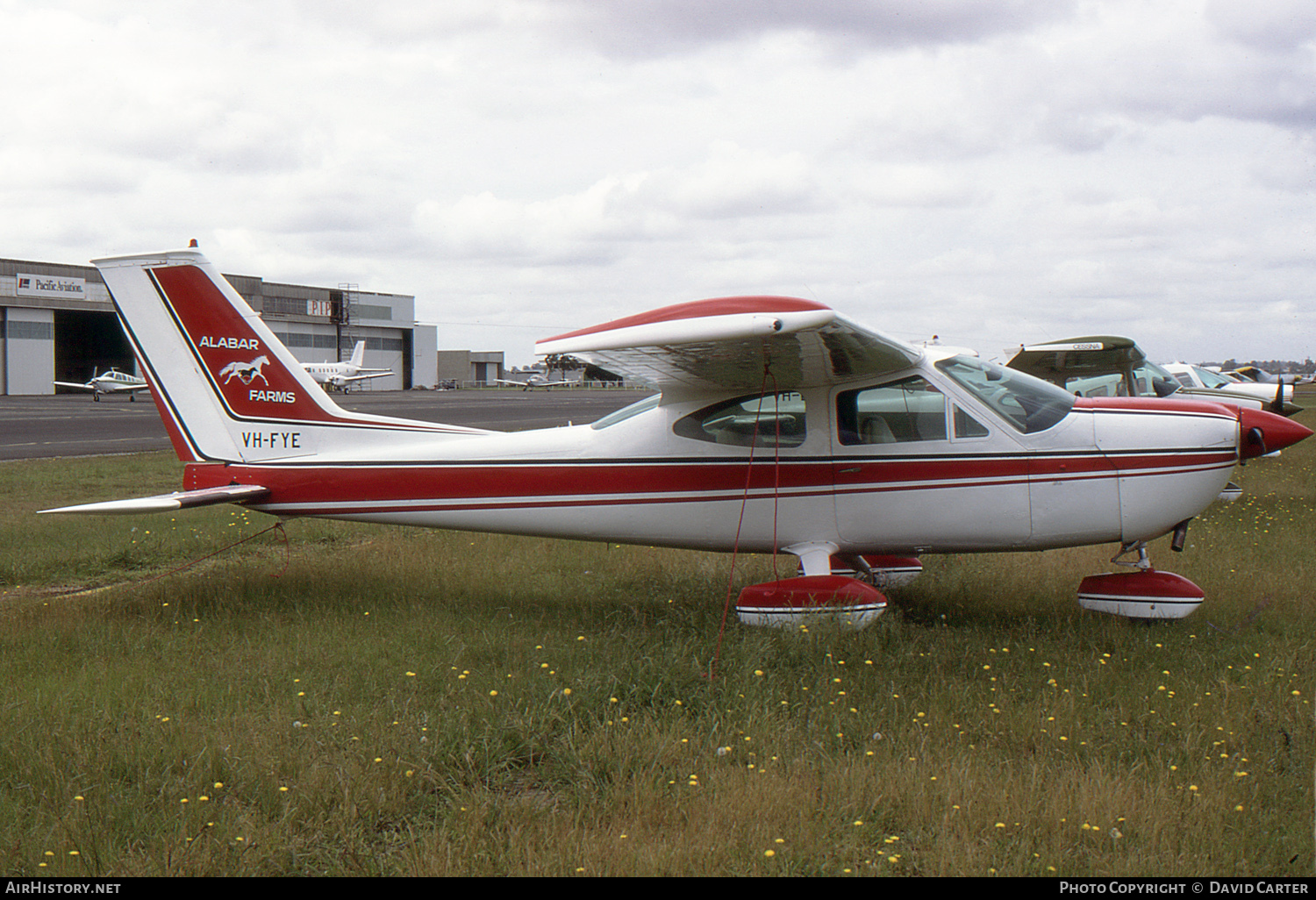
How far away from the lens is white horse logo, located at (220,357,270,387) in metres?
7.22

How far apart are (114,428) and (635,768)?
2928 cm

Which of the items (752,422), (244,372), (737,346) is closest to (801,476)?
(752,422)

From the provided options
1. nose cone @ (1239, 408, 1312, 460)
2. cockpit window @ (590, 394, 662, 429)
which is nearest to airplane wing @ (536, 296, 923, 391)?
cockpit window @ (590, 394, 662, 429)

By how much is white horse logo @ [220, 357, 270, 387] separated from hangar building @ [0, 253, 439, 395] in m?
45.9

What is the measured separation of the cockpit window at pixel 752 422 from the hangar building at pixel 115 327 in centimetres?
4877

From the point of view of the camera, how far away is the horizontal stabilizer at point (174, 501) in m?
6.03

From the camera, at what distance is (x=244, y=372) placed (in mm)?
7234

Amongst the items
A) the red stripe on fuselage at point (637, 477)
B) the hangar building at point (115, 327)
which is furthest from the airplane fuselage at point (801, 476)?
the hangar building at point (115, 327)

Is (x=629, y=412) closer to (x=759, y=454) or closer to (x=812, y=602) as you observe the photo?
(x=759, y=454)

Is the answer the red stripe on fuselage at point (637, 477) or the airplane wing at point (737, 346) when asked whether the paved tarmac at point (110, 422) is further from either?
the airplane wing at point (737, 346)

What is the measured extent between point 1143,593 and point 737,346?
3.30 meters

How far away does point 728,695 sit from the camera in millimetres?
4703

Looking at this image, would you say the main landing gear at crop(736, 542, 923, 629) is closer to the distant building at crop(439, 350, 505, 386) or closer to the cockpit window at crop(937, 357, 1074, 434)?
the cockpit window at crop(937, 357, 1074, 434)
